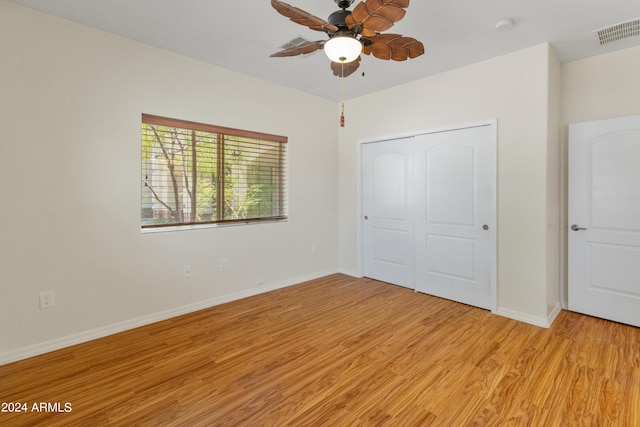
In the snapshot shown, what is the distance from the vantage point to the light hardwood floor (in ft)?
5.91

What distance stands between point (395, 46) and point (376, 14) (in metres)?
0.41

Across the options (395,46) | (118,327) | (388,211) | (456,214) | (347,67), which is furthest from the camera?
(388,211)

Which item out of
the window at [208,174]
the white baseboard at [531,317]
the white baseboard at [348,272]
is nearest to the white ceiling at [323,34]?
the window at [208,174]

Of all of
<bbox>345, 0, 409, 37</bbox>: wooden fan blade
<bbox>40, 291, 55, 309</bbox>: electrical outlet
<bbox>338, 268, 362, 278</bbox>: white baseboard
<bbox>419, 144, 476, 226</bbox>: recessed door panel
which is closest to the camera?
<bbox>345, 0, 409, 37</bbox>: wooden fan blade

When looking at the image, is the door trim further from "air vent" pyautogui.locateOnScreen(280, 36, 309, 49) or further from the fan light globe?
the fan light globe

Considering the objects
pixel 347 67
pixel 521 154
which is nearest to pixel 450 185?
pixel 521 154

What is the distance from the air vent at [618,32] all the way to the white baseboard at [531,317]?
260 cm

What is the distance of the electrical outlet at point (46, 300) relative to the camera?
2.49 m

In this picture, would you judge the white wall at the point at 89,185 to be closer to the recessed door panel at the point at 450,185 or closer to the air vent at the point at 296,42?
the air vent at the point at 296,42

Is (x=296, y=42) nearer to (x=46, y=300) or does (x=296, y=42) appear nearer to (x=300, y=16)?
(x=300, y=16)

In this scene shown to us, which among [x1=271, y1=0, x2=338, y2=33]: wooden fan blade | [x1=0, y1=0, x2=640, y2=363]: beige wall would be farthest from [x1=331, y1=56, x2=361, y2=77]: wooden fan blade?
[x1=0, y1=0, x2=640, y2=363]: beige wall

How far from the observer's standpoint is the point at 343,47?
185 cm

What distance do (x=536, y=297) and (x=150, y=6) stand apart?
13.9ft

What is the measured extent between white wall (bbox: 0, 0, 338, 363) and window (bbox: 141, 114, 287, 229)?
12cm
